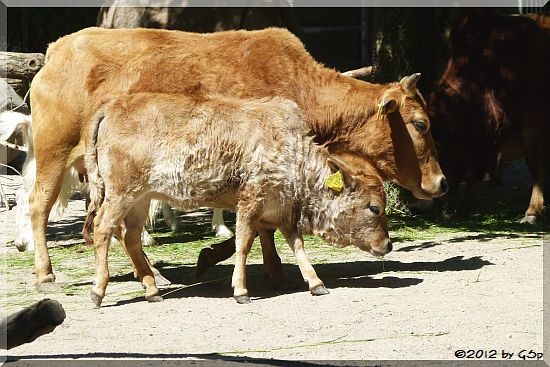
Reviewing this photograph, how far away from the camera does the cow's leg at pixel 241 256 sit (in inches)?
290

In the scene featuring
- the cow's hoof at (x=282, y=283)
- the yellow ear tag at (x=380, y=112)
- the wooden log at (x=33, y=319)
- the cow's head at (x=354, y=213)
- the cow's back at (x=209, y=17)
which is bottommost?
the cow's hoof at (x=282, y=283)

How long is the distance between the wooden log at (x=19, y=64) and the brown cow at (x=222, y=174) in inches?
190

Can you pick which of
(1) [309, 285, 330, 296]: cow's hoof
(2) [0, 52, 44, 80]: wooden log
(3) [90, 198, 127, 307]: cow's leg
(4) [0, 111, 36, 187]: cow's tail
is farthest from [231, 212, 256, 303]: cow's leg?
(2) [0, 52, 44, 80]: wooden log

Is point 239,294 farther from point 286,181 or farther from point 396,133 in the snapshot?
point 396,133

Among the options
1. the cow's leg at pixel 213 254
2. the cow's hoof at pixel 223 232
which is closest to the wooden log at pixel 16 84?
the cow's hoof at pixel 223 232

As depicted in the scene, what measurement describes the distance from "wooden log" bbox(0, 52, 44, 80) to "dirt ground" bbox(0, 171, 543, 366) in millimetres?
3936

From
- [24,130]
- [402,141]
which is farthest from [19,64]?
[402,141]

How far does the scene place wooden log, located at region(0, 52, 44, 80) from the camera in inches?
472

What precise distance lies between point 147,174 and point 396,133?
219cm

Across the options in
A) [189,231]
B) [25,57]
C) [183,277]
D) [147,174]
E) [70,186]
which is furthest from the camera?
[25,57]

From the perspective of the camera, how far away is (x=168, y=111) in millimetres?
7473

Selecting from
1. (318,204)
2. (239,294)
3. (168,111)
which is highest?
(168,111)

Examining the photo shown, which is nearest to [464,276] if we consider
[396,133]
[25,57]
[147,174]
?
[396,133]

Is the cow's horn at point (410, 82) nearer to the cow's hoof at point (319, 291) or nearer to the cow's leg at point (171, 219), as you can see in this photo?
the cow's hoof at point (319, 291)
